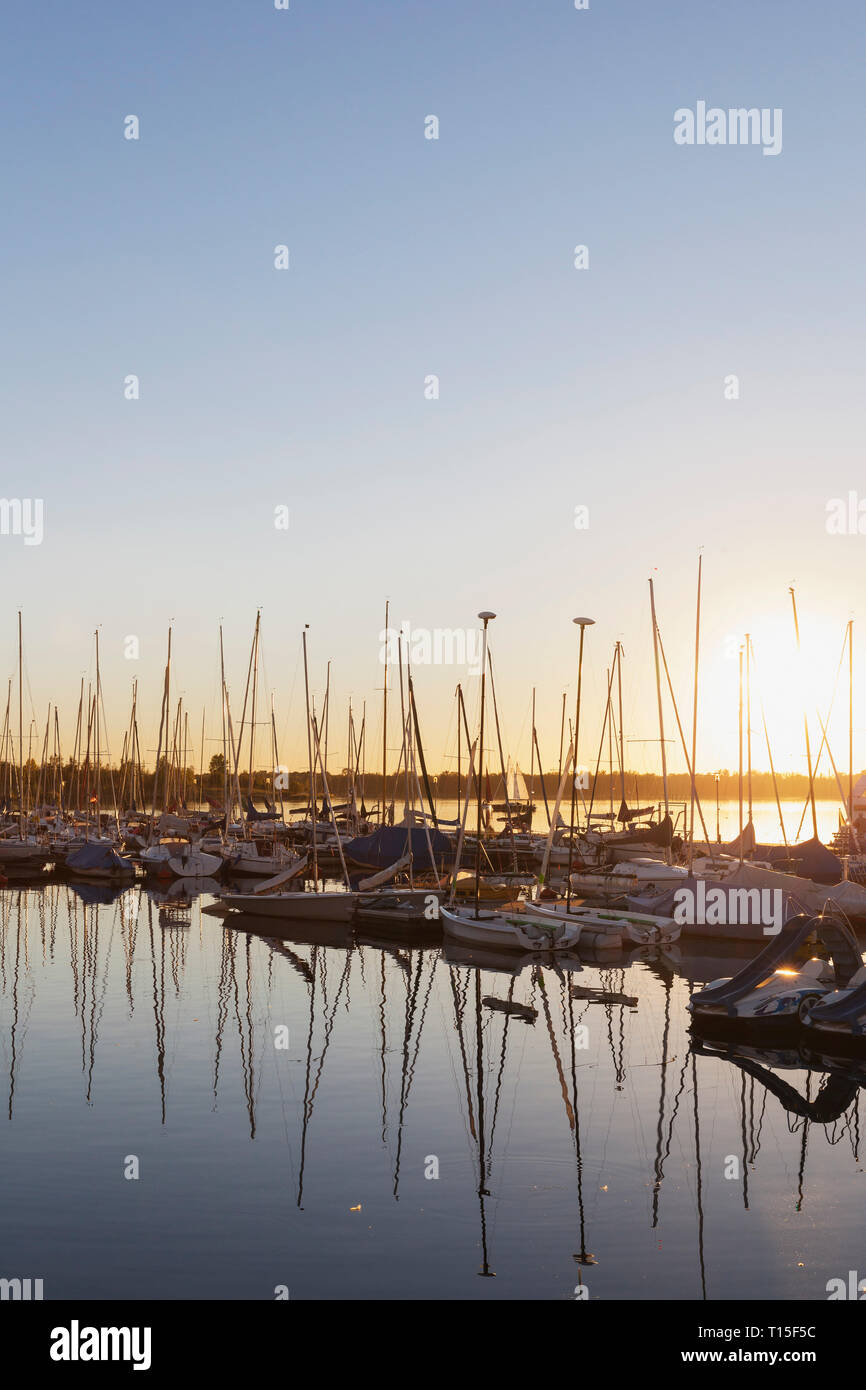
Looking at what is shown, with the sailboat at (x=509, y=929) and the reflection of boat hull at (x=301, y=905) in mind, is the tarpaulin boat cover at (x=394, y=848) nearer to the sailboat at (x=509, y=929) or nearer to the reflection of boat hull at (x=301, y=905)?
the reflection of boat hull at (x=301, y=905)

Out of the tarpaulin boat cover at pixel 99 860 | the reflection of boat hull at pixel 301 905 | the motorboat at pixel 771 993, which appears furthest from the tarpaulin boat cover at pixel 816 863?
the tarpaulin boat cover at pixel 99 860

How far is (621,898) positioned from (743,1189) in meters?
34.8

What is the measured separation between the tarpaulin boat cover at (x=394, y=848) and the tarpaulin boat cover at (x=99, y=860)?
43.4 feet

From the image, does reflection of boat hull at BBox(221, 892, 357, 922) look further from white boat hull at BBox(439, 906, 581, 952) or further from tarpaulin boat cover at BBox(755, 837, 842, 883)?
tarpaulin boat cover at BBox(755, 837, 842, 883)

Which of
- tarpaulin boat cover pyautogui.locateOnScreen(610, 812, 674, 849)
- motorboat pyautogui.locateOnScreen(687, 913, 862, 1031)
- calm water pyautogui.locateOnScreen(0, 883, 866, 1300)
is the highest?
tarpaulin boat cover pyautogui.locateOnScreen(610, 812, 674, 849)

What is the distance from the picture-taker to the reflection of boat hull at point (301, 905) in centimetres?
4981

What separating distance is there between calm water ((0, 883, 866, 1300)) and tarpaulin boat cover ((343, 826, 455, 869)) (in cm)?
3189

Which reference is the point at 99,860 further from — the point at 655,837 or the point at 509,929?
the point at 509,929

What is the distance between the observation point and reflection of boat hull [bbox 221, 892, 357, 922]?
4981cm

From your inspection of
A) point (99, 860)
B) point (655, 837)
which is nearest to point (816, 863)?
point (655, 837)

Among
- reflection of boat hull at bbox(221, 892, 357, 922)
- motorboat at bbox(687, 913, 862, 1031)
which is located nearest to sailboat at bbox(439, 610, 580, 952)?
reflection of boat hull at bbox(221, 892, 357, 922)

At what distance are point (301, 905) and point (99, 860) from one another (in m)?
24.9
